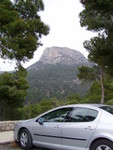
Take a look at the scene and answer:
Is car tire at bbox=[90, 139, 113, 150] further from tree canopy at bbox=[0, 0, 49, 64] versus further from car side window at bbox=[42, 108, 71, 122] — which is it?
tree canopy at bbox=[0, 0, 49, 64]

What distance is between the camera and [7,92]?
73.9 ft

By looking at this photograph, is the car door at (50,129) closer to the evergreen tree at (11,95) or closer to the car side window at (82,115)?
the car side window at (82,115)

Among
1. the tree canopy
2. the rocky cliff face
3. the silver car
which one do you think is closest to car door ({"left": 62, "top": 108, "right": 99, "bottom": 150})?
the silver car

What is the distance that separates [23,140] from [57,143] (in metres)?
1.42

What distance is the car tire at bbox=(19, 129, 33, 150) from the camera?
6798 millimetres

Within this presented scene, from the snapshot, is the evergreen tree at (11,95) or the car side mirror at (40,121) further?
the evergreen tree at (11,95)

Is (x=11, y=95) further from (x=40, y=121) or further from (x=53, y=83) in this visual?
(x=53, y=83)

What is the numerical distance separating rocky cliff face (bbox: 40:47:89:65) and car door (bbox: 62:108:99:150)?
107 metres

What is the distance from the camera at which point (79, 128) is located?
220 inches

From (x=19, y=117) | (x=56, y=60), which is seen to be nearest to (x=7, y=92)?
(x=19, y=117)

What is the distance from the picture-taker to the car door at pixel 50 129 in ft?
20.0

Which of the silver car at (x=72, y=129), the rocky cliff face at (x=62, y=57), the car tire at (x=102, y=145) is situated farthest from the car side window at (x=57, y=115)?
the rocky cliff face at (x=62, y=57)

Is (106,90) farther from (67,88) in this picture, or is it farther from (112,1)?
(67,88)

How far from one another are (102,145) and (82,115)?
0.94 meters
